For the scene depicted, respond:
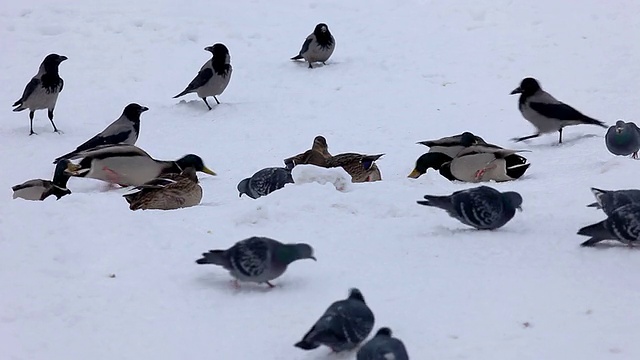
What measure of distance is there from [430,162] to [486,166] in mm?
708

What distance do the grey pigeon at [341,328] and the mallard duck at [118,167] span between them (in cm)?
560

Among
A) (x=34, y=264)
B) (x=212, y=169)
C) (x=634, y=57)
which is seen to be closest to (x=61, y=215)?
(x=34, y=264)

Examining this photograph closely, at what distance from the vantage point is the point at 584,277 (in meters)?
5.07

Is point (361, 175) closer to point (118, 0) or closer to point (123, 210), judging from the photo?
point (123, 210)

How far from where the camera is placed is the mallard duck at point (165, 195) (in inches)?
317

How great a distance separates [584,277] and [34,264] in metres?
3.21

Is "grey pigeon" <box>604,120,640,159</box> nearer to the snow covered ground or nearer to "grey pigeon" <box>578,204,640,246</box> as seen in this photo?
the snow covered ground

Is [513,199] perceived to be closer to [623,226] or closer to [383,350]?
[623,226]

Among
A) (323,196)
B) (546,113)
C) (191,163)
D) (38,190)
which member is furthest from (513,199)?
(38,190)

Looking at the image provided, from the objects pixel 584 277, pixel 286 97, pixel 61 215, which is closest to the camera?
pixel 584 277

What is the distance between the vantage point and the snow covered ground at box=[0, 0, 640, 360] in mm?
4523

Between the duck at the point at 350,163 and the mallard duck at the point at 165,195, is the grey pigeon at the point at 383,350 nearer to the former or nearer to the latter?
the mallard duck at the point at 165,195

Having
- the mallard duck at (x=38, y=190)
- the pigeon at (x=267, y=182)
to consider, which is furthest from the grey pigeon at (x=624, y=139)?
the mallard duck at (x=38, y=190)

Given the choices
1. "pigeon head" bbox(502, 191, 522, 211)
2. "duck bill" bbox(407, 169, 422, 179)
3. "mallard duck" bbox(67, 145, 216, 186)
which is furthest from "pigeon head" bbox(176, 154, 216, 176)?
"pigeon head" bbox(502, 191, 522, 211)
